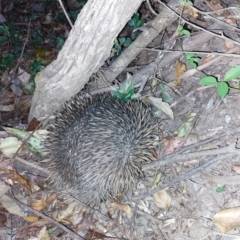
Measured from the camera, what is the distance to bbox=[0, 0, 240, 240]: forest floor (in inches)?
139

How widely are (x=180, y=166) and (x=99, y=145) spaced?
78 centimetres

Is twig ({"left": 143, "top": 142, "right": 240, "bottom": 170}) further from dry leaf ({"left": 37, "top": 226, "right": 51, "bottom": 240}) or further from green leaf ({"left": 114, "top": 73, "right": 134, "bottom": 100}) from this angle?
dry leaf ({"left": 37, "top": 226, "right": 51, "bottom": 240})

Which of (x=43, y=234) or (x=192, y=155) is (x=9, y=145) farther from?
(x=192, y=155)

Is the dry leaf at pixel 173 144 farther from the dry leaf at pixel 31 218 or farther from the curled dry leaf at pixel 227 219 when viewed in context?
the dry leaf at pixel 31 218

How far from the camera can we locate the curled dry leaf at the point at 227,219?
3258 mm

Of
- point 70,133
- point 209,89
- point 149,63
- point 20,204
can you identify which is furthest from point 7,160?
point 209,89

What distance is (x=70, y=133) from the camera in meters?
3.72

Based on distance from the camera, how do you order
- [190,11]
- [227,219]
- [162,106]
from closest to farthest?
[227,219] → [162,106] → [190,11]

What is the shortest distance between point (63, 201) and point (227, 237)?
1636mm

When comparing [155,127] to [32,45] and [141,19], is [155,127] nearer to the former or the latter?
[141,19]

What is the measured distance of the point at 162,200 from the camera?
12.2 ft

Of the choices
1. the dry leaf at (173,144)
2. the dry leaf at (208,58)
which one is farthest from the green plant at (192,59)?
the dry leaf at (173,144)

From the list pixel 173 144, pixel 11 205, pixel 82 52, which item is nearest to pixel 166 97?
pixel 173 144

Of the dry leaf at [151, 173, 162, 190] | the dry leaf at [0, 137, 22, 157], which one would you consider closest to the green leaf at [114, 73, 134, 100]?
the dry leaf at [151, 173, 162, 190]
